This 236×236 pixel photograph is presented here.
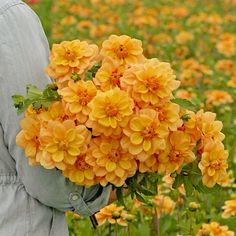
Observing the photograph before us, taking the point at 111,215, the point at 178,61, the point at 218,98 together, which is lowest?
the point at 178,61

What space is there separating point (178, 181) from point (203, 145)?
0.11 m

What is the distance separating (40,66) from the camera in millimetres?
1653

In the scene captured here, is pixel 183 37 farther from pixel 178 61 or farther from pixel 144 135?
pixel 144 135

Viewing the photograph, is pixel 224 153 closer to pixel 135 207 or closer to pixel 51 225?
pixel 51 225

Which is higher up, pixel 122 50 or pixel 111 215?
pixel 122 50

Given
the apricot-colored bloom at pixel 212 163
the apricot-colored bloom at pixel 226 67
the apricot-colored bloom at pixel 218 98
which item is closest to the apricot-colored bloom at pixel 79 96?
the apricot-colored bloom at pixel 212 163

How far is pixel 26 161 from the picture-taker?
1.67 meters

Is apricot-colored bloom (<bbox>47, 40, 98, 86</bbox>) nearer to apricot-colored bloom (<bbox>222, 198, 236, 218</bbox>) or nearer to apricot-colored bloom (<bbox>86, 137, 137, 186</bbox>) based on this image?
apricot-colored bloom (<bbox>86, 137, 137, 186</bbox>)

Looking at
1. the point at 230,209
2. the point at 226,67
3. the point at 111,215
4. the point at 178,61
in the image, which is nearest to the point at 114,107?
the point at 111,215

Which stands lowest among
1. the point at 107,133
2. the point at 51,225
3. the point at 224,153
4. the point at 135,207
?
the point at 135,207

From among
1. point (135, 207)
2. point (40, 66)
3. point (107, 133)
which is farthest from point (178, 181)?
point (135, 207)

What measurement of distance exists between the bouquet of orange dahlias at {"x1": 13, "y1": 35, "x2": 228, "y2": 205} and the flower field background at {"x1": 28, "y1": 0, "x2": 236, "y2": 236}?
0.68ft

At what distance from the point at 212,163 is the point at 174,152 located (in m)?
0.11

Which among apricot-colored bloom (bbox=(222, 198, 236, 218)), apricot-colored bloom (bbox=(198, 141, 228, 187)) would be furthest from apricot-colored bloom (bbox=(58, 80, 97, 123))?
apricot-colored bloom (bbox=(222, 198, 236, 218))
